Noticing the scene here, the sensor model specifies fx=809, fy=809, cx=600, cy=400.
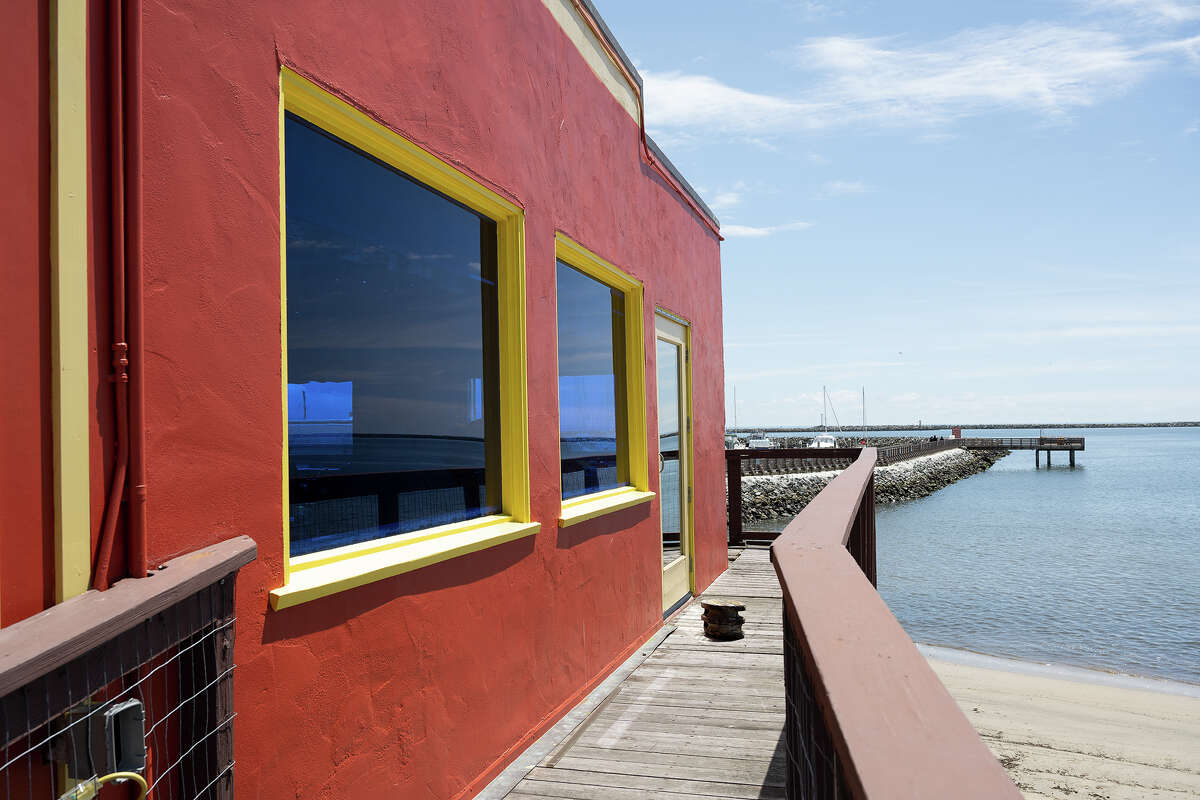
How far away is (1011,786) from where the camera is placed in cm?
56

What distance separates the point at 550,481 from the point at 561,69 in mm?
2043

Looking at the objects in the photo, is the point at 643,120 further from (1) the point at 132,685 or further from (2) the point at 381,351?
(1) the point at 132,685

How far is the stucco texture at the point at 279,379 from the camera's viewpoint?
176 centimetres

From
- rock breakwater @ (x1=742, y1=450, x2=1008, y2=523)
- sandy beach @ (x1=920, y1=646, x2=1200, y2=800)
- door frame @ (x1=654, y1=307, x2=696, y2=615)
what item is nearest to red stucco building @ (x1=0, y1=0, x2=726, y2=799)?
door frame @ (x1=654, y1=307, x2=696, y2=615)

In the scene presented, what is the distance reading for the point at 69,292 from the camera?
4.73ft

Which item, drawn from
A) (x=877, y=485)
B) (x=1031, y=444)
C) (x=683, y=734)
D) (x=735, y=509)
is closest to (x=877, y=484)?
(x=877, y=485)

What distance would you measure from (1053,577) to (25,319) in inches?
841

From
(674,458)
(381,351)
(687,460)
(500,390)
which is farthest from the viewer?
(687,460)

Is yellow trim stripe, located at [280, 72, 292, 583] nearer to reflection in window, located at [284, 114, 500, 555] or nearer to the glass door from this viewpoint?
reflection in window, located at [284, 114, 500, 555]

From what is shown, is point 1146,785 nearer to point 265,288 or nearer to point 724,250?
point 724,250

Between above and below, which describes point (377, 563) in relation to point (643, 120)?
below

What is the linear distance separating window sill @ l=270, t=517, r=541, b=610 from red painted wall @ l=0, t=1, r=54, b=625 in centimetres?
73

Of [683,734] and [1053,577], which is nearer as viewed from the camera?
[683,734]

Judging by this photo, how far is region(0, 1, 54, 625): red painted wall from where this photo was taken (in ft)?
4.38
